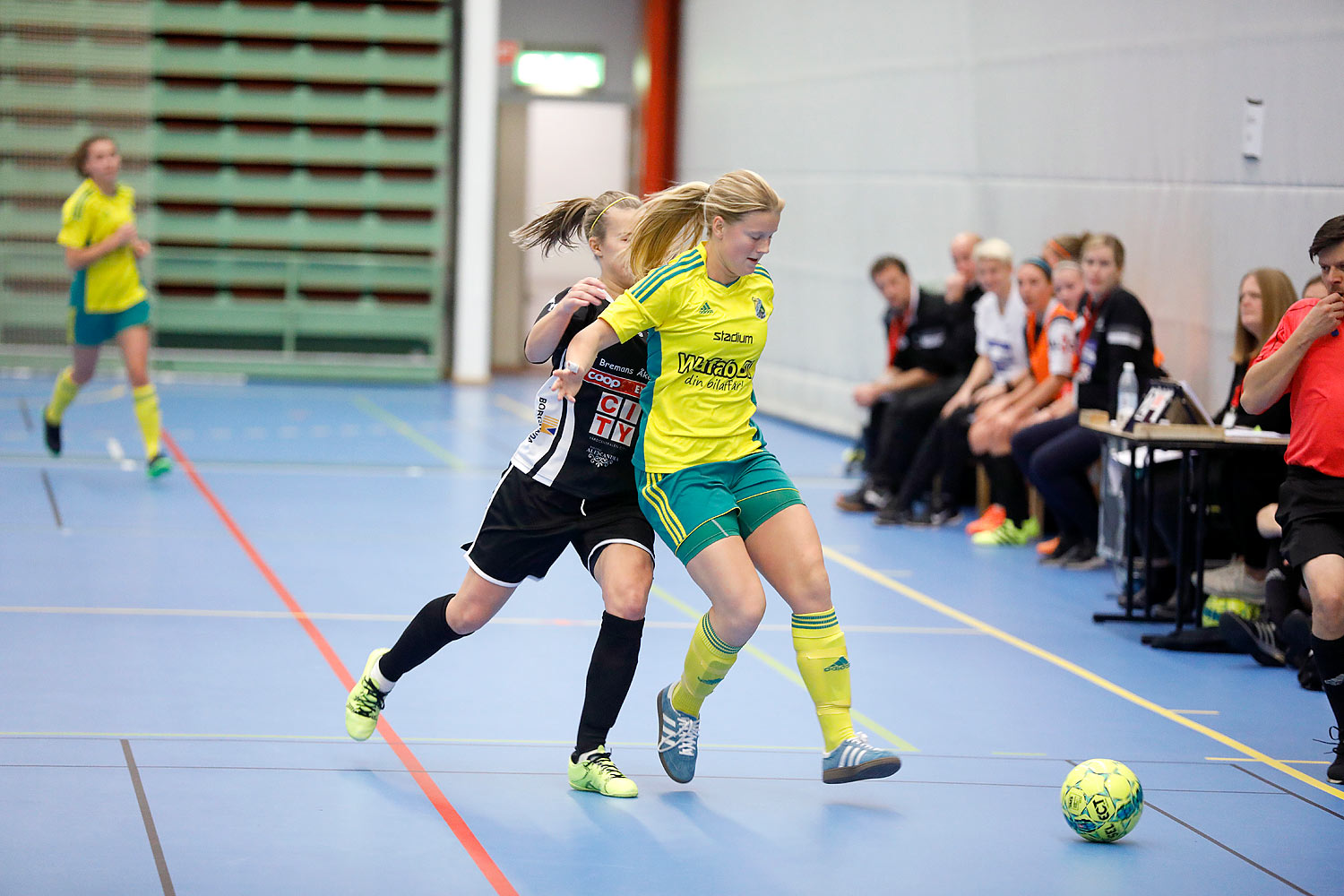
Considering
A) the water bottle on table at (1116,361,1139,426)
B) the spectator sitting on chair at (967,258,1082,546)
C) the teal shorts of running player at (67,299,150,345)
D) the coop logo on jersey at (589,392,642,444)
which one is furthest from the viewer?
the teal shorts of running player at (67,299,150,345)

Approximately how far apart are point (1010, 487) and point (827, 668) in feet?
16.8

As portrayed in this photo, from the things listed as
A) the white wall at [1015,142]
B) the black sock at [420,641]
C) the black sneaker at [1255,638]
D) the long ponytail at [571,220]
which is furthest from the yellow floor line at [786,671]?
the white wall at [1015,142]

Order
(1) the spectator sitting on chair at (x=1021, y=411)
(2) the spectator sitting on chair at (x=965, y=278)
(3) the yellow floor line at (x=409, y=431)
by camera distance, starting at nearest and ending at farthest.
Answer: (1) the spectator sitting on chair at (x=1021, y=411)
(2) the spectator sitting on chair at (x=965, y=278)
(3) the yellow floor line at (x=409, y=431)

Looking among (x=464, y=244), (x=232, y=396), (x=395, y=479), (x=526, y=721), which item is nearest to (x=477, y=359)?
(x=464, y=244)

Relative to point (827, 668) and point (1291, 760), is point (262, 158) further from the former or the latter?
point (1291, 760)

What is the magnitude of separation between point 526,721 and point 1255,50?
5.41m

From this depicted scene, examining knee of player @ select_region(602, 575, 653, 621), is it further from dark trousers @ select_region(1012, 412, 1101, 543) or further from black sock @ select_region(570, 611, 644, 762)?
dark trousers @ select_region(1012, 412, 1101, 543)

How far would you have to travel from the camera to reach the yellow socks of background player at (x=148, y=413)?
9.55 meters

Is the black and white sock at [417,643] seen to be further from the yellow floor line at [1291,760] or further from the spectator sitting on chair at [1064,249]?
the spectator sitting on chair at [1064,249]

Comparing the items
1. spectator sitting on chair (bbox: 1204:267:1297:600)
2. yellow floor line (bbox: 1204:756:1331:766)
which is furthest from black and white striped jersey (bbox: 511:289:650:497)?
spectator sitting on chair (bbox: 1204:267:1297:600)

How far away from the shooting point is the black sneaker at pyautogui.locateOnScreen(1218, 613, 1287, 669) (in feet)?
20.7

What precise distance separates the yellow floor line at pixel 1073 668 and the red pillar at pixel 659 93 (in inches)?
383

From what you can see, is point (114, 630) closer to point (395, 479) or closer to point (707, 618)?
point (707, 618)

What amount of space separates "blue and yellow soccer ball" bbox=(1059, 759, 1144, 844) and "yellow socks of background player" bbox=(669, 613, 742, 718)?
97 centimetres
